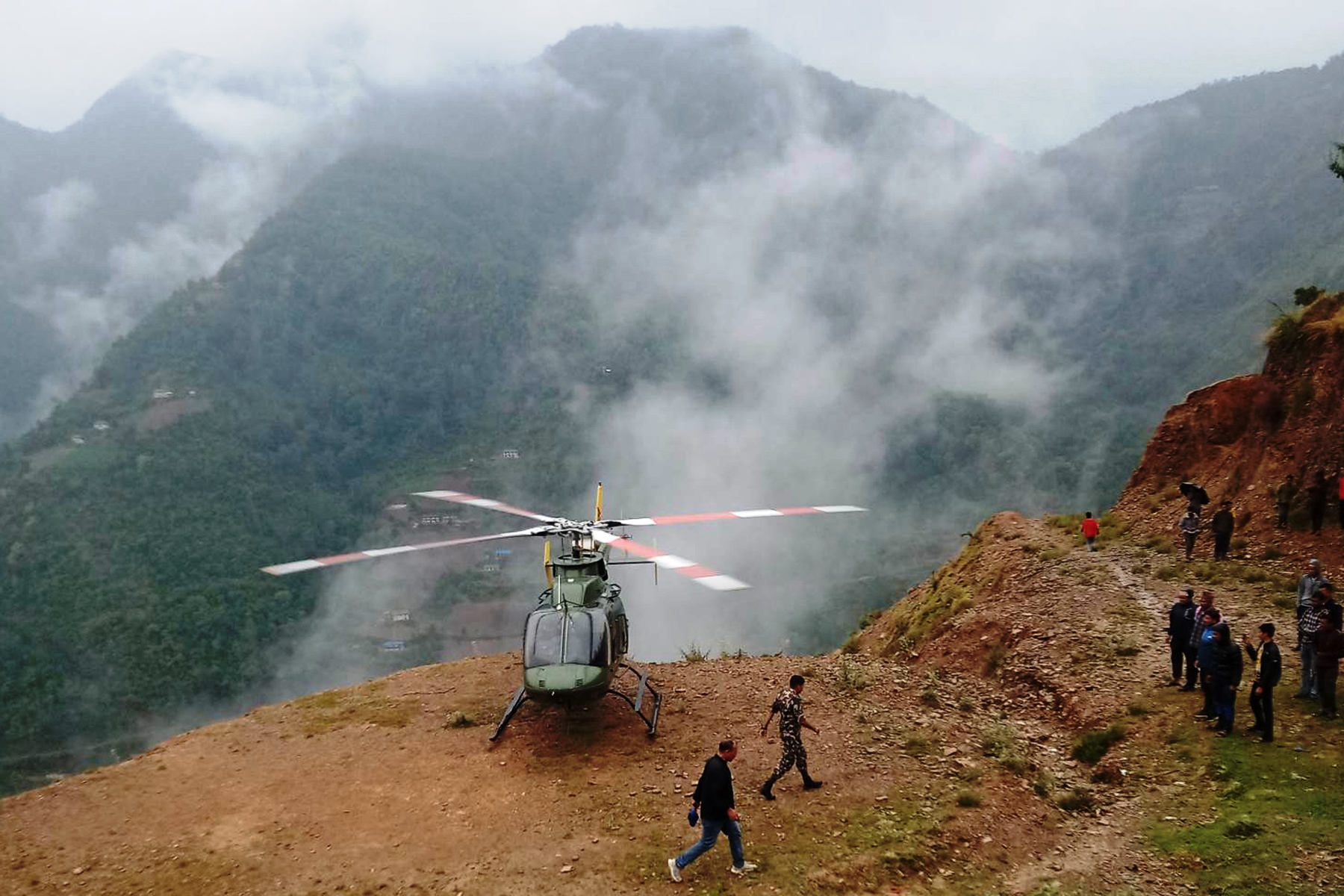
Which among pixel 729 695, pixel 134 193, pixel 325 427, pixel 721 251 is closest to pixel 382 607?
pixel 325 427

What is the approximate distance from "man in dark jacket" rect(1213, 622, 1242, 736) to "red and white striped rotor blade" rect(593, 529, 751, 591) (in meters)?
5.83

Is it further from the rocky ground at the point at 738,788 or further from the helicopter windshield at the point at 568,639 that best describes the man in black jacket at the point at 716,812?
the helicopter windshield at the point at 568,639

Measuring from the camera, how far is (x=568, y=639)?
10734 millimetres

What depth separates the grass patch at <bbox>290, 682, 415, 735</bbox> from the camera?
12.8 m

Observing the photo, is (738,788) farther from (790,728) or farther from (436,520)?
(436,520)

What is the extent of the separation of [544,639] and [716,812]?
13.2 ft

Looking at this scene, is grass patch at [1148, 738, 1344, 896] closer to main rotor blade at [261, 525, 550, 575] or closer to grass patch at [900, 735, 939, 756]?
grass patch at [900, 735, 939, 756]

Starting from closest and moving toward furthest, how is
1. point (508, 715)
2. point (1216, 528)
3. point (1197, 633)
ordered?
point (1197, 633) → point (508, 715) → point (1216, 528)

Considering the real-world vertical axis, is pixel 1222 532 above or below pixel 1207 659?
above

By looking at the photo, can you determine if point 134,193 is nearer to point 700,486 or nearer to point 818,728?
point 700,486

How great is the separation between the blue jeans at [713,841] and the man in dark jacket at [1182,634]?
6777 millimetres

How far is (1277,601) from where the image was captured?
1261 cm

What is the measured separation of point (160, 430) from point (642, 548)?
85.8 meters

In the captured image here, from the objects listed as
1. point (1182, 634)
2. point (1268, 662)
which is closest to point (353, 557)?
point (1268, 662)
